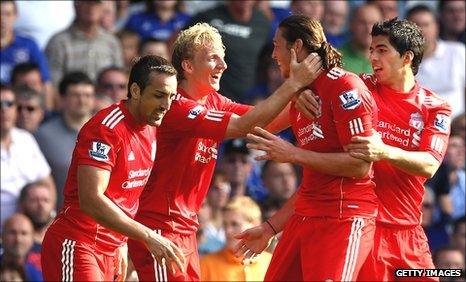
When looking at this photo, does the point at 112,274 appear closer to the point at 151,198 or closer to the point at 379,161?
the point at 151,198

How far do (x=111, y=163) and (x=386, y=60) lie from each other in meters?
2.11

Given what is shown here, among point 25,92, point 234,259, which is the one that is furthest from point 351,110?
point 25,92

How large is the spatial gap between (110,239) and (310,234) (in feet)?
5.07

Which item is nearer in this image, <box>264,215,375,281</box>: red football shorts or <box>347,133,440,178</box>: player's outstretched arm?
<box>347,133,440,178</box>: player's outstretched arm

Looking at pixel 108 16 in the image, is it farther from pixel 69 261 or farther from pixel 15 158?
pixel 69 261

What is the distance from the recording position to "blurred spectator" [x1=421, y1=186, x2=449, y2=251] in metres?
14.9

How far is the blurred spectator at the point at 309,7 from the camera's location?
16.1 m

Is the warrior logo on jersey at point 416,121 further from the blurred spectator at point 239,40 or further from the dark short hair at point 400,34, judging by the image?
the blurred spectator at point 239,40

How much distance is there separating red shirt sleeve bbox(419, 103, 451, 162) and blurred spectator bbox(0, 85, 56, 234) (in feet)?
17.3

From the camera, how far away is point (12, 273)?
512 inches

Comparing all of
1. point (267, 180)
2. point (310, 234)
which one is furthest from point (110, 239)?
point (267, 180)

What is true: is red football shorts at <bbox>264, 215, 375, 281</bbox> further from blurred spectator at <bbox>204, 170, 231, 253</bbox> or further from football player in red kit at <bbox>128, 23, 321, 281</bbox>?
blurred spectator at <bbox>204, 170, 231, 253</bbox>

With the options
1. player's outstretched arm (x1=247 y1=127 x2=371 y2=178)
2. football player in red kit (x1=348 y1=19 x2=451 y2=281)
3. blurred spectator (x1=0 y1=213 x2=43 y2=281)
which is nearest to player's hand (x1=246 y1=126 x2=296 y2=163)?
player's outstretched arm (x1=247 y1=127 x2=371 y2=178)

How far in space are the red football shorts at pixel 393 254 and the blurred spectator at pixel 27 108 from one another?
19.5 feet
